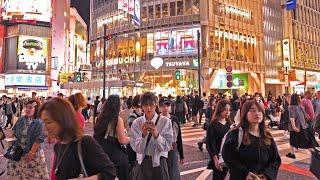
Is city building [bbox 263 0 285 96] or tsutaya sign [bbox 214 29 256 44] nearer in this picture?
tsutaya sign [bbox 214 29 256 44]

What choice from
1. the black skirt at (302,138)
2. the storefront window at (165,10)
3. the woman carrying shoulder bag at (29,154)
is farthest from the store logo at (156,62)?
the woman carrying shoulder bag at (29,154)

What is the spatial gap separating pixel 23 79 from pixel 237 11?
114 ft

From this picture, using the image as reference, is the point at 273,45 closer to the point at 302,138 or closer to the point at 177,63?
the point at 177,63

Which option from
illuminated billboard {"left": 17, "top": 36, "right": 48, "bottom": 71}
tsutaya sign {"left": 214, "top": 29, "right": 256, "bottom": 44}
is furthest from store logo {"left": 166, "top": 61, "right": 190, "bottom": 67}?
illuminated billboard {"left": 17, "top": 36, "right": 48, "bottom": 71}

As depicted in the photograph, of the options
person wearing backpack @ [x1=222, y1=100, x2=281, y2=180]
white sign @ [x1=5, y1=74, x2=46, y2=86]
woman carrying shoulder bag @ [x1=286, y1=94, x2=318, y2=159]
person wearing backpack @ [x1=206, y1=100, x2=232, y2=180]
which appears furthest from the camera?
white sign @ [x1=5, y1=74, x2=46, y2=86]

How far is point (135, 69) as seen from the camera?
48969 millimetres

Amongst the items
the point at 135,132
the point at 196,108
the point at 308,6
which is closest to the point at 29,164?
the point at 135,132

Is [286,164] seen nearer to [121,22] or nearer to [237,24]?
[237,24]

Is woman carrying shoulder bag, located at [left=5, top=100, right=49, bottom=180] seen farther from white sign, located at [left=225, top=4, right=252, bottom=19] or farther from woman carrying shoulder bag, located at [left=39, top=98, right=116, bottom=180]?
white sign, located at [left=225, top=4, right=252, bottom=19]

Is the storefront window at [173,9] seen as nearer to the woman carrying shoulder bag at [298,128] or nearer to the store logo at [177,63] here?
the store logo at [177,63]

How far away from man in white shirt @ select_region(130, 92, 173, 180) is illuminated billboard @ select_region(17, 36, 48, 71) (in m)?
57.4

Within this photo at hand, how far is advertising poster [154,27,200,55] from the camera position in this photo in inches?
1745

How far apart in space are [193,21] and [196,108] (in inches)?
1032

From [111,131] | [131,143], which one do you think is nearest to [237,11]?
[111,131]
